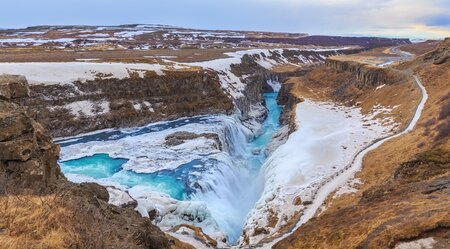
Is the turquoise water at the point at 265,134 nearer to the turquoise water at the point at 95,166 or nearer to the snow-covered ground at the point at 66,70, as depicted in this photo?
the turquoise water at the point at 95,166

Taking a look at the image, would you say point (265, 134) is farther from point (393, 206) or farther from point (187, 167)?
point (393, 206)

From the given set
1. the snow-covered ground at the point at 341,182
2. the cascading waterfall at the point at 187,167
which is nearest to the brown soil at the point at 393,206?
the snow-covered ground at the point at 341,182

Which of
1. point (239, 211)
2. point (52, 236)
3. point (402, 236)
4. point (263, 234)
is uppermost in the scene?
point (52, 236)

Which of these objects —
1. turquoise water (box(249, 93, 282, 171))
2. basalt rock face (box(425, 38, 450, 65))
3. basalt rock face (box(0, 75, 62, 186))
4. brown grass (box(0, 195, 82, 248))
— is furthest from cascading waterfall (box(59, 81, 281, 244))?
basalt rock face (box(425, 38, 450, 65))

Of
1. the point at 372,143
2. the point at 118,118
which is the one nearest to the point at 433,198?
the point at 372,143

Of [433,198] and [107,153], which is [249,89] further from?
[433,198]

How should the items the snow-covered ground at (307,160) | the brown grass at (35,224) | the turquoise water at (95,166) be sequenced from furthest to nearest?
the turquoise water at (95,166), the snow-covered ground at (307,160), the brown grass at (35,224)

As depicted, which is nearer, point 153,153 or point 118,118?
point 153,153
